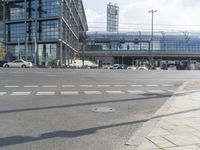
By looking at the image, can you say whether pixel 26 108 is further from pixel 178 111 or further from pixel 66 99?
pixel 178 111

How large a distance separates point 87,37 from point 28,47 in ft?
165

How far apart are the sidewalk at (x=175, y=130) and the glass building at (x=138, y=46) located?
128 m

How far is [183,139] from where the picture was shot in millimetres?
8281

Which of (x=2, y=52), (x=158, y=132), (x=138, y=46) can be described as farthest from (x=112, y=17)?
(x=158, y=132)

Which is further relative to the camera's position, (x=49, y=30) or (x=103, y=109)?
(x=49, y=30)

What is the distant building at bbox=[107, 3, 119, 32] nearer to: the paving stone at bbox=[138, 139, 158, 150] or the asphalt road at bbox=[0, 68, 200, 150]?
the asphalt road at bbox=[0, 68, 200, 150]

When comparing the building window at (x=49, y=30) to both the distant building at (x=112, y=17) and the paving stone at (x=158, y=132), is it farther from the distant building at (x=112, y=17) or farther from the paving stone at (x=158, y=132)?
the distant building at (x=112, y=17)

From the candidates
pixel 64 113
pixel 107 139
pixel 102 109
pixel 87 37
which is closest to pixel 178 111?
pixel 102 109

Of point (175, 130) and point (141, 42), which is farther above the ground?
point (141, 42)

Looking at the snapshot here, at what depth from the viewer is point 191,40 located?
5876 inches

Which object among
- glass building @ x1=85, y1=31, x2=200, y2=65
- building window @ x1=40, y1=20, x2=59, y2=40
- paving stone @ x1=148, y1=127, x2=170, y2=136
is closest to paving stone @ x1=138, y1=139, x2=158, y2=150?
paving stone @ x1=148, y1=127, x2=170, y2=136

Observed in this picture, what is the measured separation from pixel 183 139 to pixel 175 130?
0.98 meters

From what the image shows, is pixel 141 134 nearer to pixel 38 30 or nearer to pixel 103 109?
pixel 103 109

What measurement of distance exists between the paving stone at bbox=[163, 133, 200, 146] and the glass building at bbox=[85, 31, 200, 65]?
132 metres
